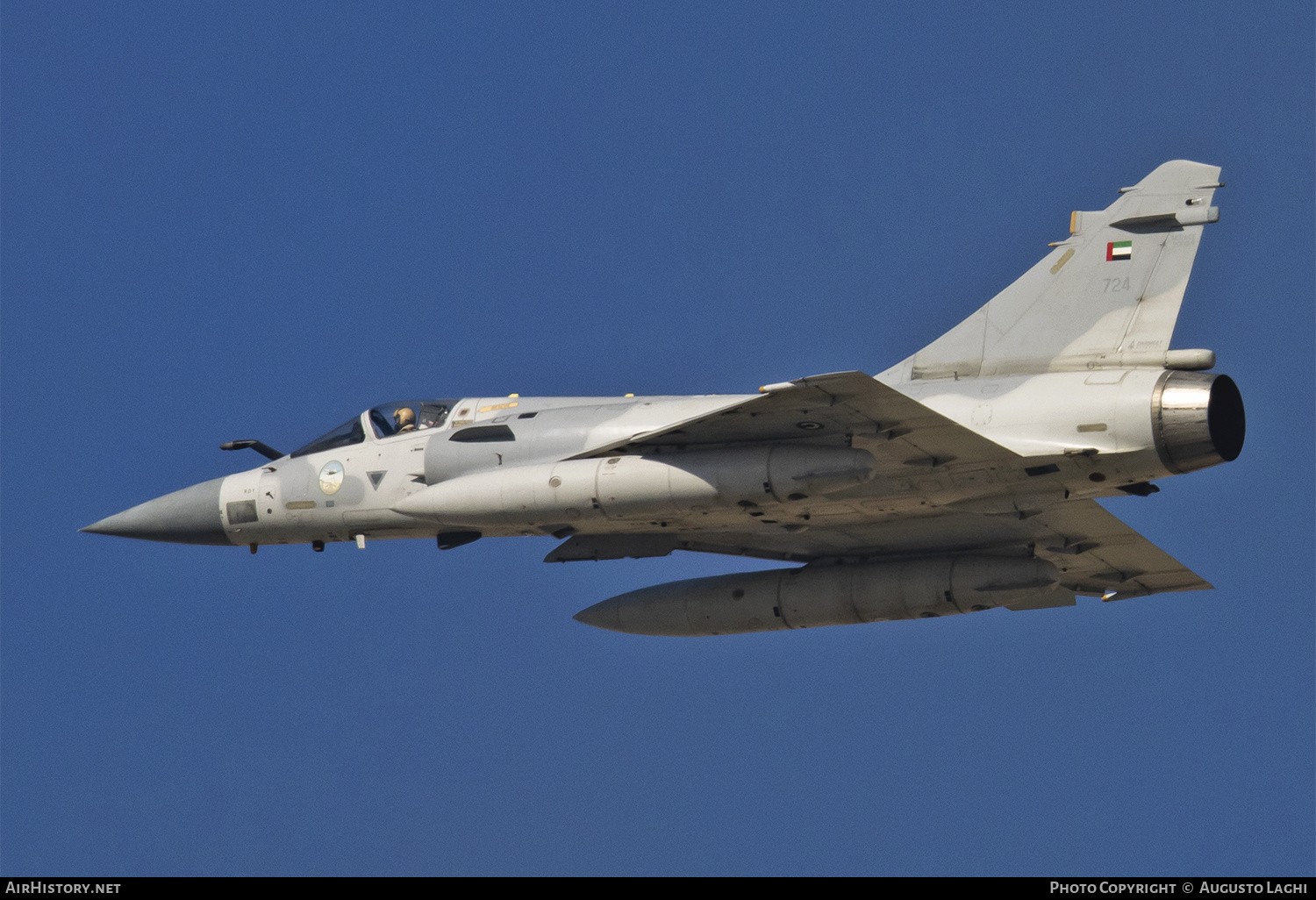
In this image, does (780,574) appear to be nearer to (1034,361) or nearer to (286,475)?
(1034,361)

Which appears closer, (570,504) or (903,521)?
(570,504)

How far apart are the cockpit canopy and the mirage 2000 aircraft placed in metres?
0.03

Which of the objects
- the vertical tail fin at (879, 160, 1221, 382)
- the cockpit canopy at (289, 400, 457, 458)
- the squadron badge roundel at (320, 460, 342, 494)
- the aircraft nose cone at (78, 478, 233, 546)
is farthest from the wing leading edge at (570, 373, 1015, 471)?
the aircraft nose cone at (78, 478, 233, 546)

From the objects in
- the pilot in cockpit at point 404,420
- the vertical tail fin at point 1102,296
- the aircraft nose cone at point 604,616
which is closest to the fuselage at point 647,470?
the pilot in cockpit at point 404,420

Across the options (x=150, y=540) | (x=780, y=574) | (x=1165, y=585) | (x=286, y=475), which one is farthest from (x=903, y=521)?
(x=150, y=540)

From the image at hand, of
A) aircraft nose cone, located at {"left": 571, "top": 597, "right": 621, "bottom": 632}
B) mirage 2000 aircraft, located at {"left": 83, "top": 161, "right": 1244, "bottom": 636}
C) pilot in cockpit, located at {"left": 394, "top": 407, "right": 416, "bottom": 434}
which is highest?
pilot in cockpit, located at {"left": 394, "top": 407, "right": 416, "bottom": 434}

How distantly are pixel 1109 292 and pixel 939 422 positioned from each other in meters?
2.93

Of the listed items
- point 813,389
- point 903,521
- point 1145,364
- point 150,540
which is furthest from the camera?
point 150,540

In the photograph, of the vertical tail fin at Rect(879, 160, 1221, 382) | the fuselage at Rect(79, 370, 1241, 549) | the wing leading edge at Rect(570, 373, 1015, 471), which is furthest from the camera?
the vertical tail fin at Rect(879, 160, 1221, 382)

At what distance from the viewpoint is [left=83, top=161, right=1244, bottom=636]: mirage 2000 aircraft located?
1916cm

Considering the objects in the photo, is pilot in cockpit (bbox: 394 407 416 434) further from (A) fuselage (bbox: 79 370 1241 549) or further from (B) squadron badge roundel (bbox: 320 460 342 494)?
(B) squadron badge roundel (bbox: 320 460 342 494)

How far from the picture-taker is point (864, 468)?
19.3m

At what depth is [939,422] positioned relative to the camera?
62.0ft

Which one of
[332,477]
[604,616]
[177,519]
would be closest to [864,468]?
[604,616]
